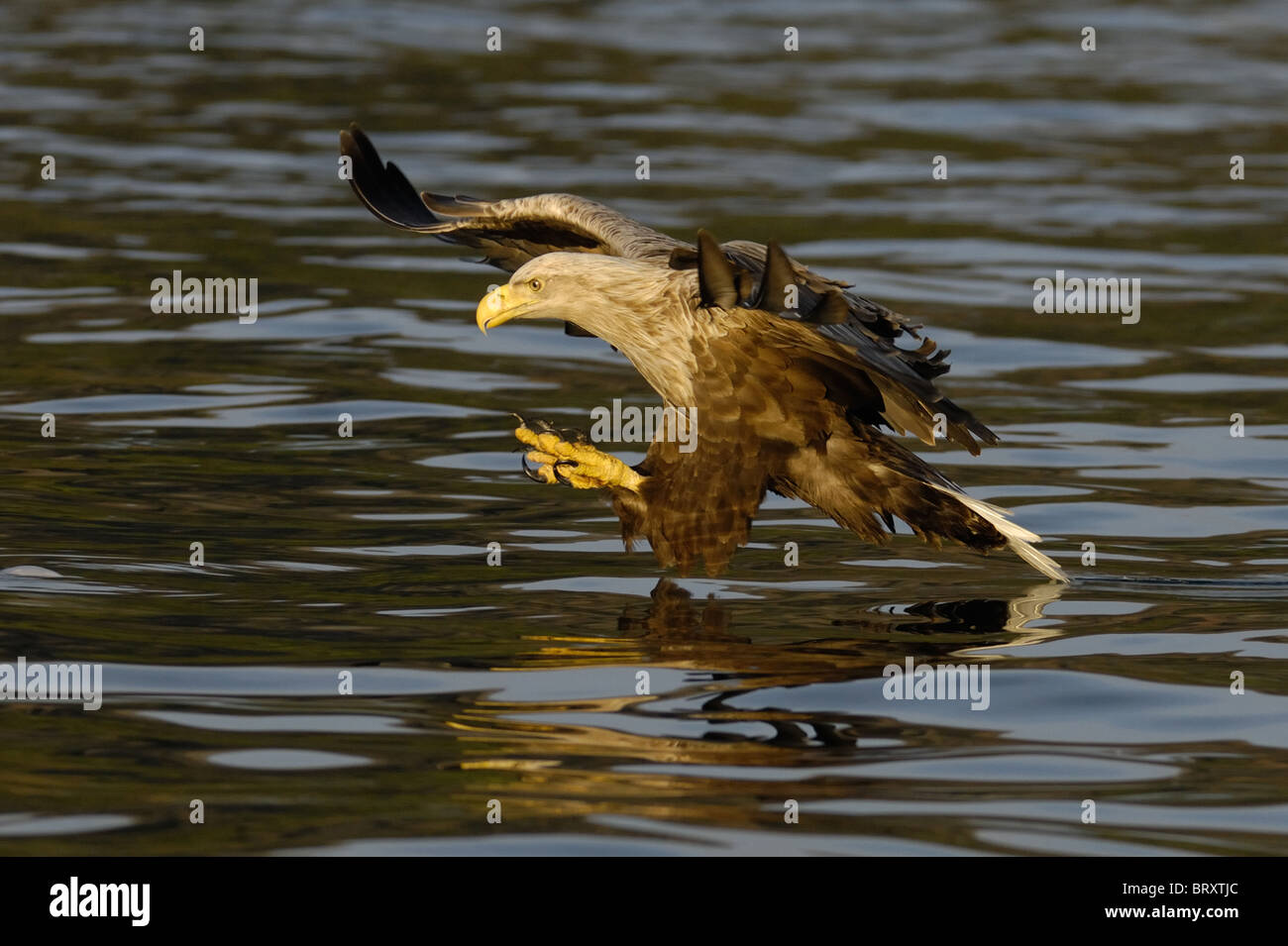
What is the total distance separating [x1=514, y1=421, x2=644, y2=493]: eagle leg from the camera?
7762 mm

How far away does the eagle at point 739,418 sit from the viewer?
760cm

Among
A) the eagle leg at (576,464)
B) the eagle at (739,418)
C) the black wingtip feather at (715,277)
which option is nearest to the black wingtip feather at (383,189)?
the eagle at (739,418)

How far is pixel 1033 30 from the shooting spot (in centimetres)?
2841

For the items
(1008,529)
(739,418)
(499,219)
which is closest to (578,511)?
(499,219)

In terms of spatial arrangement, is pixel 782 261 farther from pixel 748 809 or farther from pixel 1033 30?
pixel 1033 30

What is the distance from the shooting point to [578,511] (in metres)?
9.67

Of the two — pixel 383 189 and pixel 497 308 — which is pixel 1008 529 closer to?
pixel 497 308

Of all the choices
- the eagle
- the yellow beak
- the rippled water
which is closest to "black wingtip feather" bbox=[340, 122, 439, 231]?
the yellow beak

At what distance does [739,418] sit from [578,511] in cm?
206

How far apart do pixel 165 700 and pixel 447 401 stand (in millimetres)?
5219

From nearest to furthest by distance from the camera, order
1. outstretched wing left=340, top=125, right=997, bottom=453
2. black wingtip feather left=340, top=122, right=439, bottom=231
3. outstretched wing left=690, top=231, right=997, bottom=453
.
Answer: outstretched wing left=690, top=231, right=997, bottom=453
outstretched wing left=340, top=125, right=997, bottom=453
black wingtip feather left=340, top=122, right=439, bottom=231

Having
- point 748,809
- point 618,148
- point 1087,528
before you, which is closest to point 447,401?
point 1087,528

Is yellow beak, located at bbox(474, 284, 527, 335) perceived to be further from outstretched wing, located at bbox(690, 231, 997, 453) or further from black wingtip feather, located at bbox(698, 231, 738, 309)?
black wingtip feather, located at bbox(698, 231, 738, 309)

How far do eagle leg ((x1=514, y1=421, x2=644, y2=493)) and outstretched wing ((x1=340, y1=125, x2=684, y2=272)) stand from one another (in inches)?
35.9
